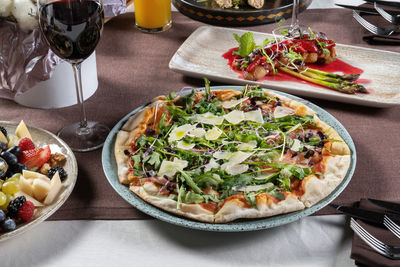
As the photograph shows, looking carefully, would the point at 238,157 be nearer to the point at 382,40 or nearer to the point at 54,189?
the point at 54,189

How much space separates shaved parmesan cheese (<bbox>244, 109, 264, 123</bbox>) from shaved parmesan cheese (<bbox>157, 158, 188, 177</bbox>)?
0.96 feet

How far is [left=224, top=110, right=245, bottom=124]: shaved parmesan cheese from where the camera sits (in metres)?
1.45

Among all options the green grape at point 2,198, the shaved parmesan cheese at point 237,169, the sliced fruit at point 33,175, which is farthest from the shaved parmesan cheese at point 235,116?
the green grape at point 2,198

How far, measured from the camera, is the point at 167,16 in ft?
7.36

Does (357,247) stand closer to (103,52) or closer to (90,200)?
(90,200)

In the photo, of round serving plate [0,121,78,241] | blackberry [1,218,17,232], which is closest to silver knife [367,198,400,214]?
round serving plate [0,121,78,241]

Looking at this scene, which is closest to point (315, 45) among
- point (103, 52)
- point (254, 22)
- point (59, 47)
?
point (254, 22)

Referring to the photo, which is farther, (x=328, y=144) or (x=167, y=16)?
(x=167, y=16)

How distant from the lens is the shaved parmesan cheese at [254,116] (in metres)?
1.46

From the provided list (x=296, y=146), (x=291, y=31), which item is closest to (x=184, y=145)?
(x=296, y=146)

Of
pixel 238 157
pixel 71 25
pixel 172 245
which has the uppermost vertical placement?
pixel 71 25

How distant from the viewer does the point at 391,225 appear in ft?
3.56

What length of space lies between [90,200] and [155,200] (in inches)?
8.4

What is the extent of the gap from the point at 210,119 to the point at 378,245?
1.97 feet
